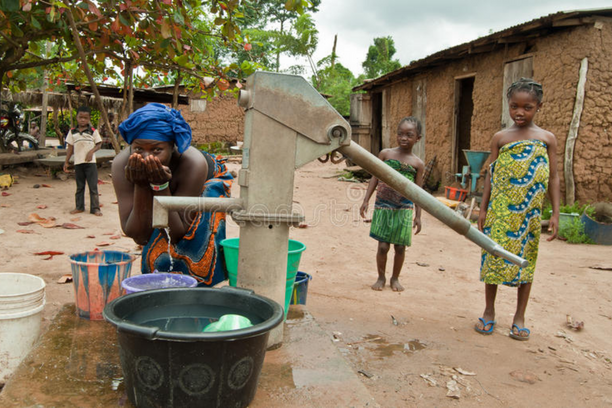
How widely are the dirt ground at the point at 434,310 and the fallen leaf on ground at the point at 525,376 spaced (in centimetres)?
1

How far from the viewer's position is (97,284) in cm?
216

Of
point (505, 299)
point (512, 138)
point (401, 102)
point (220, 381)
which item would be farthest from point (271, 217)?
point (401, 102)

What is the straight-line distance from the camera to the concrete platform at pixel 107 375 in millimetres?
1456

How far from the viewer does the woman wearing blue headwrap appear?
206 centimetres

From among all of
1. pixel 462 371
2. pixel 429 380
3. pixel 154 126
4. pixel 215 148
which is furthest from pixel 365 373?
pixel 215 148

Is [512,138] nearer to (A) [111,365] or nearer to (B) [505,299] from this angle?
(B) [505,299]

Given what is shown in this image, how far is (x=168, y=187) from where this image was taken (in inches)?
85.5

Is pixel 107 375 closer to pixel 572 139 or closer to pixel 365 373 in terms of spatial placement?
pixel 365 373

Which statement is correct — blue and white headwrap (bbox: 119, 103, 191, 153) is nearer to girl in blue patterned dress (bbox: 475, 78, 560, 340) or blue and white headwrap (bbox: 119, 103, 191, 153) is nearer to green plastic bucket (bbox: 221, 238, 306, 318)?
green plastic bucket (bbox: 221, 238, 306, 318)

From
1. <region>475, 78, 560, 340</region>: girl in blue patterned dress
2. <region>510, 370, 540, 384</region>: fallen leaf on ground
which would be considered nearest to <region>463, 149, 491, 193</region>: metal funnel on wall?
<region>475, 78, 560, 340</region>: girl in blue patterned dress

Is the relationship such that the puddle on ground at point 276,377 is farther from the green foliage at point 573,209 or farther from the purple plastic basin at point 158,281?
the green foliage at point 573,209

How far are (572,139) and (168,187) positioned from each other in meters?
5.74

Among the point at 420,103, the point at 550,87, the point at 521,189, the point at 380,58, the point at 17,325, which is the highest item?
the point at 380,58

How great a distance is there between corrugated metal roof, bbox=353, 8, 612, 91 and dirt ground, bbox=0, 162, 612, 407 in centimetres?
273
